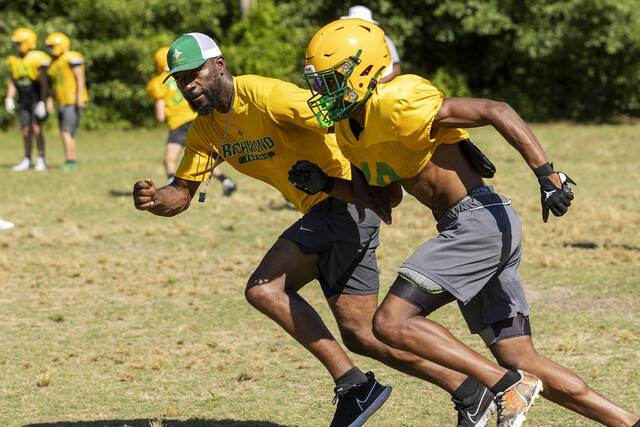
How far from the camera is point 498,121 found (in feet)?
12.3

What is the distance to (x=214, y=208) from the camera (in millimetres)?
12516

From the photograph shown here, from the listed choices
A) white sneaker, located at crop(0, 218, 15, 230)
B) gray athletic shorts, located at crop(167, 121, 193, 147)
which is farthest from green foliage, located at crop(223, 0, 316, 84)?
white sneaker, located at crop(0, 218, 15, 230)

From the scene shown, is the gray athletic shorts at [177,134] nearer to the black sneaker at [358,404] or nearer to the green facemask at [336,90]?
the black sneaker at [358,404]

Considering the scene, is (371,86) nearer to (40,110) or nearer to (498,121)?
(498,121)

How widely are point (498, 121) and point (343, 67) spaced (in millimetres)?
697

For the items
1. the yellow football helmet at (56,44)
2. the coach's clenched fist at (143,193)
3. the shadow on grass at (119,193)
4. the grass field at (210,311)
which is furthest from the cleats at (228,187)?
the coach's clenched fist at (143,193)

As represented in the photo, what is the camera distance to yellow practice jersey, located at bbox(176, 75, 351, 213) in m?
4.64

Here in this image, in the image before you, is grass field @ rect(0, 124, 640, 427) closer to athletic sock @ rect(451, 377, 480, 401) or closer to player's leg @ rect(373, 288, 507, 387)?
athletic sock @ rect(451, 377, 480, 401)

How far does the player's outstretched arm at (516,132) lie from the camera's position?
362cm

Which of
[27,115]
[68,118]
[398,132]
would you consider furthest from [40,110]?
[398,132]

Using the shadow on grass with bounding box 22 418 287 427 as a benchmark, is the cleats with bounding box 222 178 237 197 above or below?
below

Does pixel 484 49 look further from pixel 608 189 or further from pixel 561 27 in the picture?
pixel 608 189

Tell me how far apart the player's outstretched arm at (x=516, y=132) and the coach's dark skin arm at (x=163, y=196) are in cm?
164

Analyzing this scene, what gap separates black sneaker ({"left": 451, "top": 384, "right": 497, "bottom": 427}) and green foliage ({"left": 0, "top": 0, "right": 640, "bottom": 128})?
20082 mm
